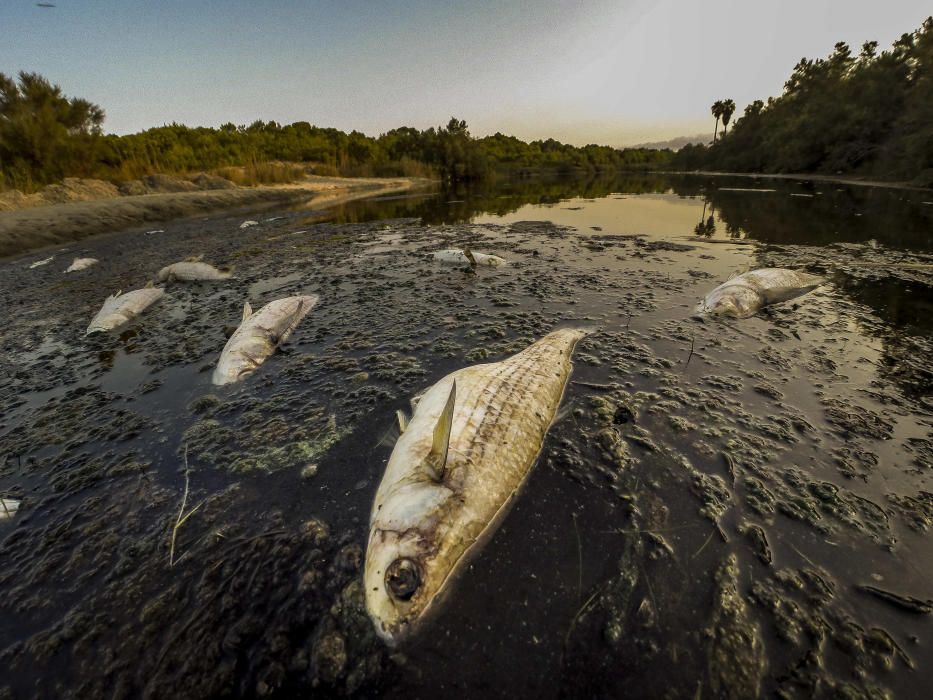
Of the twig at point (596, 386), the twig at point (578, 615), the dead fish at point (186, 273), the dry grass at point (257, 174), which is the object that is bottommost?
the twig at point (578, 615)

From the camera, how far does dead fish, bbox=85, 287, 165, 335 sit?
19.1ft

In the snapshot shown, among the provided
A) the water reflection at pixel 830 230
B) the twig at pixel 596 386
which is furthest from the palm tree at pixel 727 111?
the twig at pixel 596 386

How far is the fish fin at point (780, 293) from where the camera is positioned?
20.4 ft

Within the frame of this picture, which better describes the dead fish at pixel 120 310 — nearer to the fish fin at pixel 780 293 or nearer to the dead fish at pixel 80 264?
the dead fish at pixel 80 264

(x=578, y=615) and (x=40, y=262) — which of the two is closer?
(x=578, y=615)

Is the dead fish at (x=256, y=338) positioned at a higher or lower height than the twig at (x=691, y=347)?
higher

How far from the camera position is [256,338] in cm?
488

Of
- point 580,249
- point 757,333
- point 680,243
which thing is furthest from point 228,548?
point 680,243

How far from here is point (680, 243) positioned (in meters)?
11.1

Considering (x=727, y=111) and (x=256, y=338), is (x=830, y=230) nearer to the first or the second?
(x=256, y=338)

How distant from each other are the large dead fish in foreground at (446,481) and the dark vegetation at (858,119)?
39718mm

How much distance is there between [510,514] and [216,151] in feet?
186

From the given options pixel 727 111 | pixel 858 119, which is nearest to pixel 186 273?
pixel 858 119

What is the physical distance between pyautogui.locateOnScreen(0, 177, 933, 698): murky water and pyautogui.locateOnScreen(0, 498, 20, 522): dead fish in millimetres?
54
